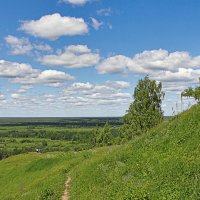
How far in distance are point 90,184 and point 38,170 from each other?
24359mm

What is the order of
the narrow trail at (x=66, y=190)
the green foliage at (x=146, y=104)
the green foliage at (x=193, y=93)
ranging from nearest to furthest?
the narrow trail at (x=66, y=190)
the green foliage at (x=193, y=93)
the green foliage at (x=146, y=104)

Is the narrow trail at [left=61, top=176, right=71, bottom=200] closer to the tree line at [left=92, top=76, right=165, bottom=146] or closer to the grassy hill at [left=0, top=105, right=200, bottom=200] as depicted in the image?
the grassy hill at [left=0, top=105, right=200, bottom=200]

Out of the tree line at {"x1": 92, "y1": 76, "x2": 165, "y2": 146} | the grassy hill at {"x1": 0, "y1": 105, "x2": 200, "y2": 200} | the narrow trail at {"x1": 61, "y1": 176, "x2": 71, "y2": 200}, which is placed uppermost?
the tree line at {"x1": 92, "y1": 76, "x2": 165, "y2": 146}

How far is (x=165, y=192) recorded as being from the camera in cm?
1672

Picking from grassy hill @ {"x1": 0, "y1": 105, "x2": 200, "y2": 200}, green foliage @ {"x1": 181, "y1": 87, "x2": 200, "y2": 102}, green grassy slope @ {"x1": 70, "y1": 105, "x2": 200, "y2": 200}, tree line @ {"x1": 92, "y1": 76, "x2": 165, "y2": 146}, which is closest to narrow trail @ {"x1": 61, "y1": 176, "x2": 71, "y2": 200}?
grassy hill @ {"x1": 0, "y1": 105, "x2": 200, "y2": 200}

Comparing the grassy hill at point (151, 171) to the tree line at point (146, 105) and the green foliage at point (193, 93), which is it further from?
the tree line at point (146, 105)

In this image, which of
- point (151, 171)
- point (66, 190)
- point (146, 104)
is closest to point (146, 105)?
point (146, 104)

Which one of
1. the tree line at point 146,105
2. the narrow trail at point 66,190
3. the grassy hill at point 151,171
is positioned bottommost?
the narrow trail at point 66,190

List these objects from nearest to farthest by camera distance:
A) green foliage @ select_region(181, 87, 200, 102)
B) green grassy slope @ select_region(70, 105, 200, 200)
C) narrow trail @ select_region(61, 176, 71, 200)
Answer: green grassy slope @ select_region(70, 105, 200, 200), narrow trail @ select_region(61, 176, 71, 200), green foliage @ select_region(181, 87, 200, 102)

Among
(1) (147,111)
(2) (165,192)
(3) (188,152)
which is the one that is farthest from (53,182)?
(1) (147,111)

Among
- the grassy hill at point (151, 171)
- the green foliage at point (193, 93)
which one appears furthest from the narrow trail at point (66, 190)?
the green foliage at point (193, 93)

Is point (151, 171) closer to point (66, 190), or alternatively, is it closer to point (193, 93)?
point (66, 190)

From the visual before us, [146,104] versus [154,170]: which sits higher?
[146,104]

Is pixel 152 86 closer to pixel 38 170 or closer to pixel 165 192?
pixel 38 170
